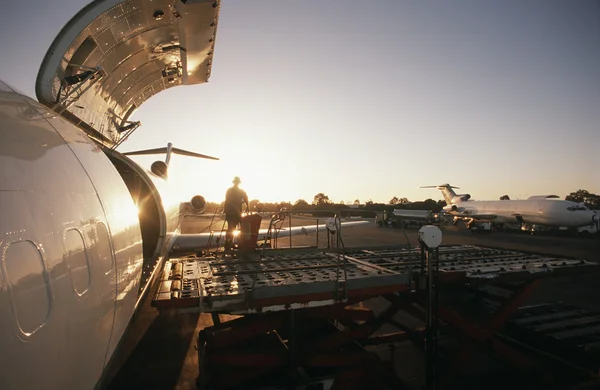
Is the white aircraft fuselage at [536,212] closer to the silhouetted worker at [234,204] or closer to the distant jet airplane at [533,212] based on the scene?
the distant jet airplane at [533,212]

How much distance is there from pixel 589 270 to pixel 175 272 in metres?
5.85

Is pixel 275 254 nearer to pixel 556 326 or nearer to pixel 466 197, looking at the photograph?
pixel 556 326

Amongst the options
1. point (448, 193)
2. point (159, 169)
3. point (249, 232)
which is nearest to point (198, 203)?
point (159, 169)

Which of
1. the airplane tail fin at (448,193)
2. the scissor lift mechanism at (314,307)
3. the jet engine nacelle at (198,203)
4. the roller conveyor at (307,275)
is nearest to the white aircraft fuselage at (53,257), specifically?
the roller conveyor at (307,275)

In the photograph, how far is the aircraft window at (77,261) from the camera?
1.87 metres

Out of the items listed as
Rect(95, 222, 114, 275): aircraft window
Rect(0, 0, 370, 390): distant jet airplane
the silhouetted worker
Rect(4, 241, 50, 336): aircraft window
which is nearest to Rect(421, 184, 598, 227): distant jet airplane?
the silhouetted worker

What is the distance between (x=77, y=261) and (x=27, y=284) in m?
0.50

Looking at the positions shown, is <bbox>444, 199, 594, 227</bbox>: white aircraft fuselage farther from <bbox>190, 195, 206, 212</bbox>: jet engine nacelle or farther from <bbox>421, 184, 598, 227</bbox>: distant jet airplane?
<bbox>190, 195, 206, 212</bbox>: jet engine nacelle

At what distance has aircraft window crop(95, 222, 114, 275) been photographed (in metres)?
2.33

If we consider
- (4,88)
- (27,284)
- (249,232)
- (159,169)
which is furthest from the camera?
(159,169)

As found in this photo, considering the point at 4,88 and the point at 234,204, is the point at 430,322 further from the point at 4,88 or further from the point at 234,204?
the point at 234,204

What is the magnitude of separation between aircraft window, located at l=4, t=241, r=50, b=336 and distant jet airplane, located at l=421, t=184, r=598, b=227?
116 feet

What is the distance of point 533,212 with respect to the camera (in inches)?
1224

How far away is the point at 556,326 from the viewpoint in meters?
5.86
